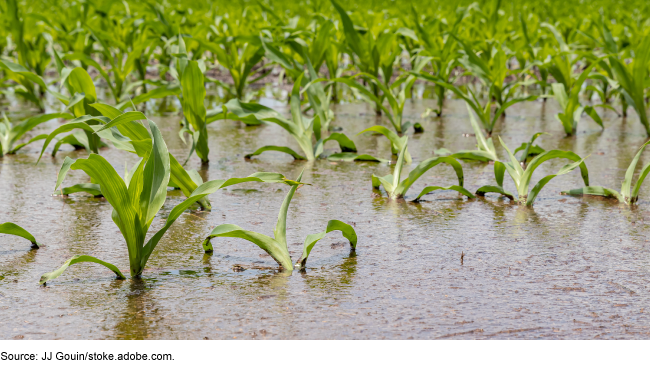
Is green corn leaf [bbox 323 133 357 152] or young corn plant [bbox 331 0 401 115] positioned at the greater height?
young corn plant [bbox 331 0 401 115]

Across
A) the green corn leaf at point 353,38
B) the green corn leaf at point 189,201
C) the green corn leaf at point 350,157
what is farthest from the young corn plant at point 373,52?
the green corn leaf at point 189,201

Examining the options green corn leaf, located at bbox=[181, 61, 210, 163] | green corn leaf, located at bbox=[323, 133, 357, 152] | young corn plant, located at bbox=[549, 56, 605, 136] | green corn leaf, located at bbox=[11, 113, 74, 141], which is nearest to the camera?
green corn leaf, located at bbox=[181, 61, 210, 163]

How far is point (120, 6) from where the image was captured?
9.12 m

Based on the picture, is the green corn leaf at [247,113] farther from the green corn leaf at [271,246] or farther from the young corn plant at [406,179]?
the green corn leaf at [271,246]

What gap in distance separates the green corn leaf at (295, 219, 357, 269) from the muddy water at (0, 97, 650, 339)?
0.04 metres

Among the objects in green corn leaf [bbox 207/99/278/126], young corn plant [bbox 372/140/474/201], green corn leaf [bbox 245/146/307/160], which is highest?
green corn leaf [bbox 207/99/278/126]

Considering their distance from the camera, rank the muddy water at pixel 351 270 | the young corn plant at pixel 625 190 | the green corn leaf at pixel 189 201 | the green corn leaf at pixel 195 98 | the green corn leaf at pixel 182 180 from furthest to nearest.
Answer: the green corn leaf at pixel 195 98 < the young corn plant at pixel 625 190 < the green corn leaf at pixel 182 180 < the green corn leaf at pixel 189 201 < the muddy water at pixel 351 270

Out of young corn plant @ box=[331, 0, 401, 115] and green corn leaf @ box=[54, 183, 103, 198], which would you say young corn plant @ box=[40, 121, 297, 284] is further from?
young corn plant @ box=[331, 0, 401, 115]

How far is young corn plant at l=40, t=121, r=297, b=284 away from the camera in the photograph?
175 cm

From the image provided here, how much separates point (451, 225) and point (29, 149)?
7.74ft

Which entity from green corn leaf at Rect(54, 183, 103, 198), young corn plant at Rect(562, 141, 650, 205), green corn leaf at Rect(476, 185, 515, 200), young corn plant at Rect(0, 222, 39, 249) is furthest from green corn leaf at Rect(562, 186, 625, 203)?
young corn plant at Rect(0, 222, 39, 249)

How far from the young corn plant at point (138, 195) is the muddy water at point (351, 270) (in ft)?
0.24

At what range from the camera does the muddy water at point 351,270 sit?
1511mm

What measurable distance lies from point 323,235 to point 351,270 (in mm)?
120
